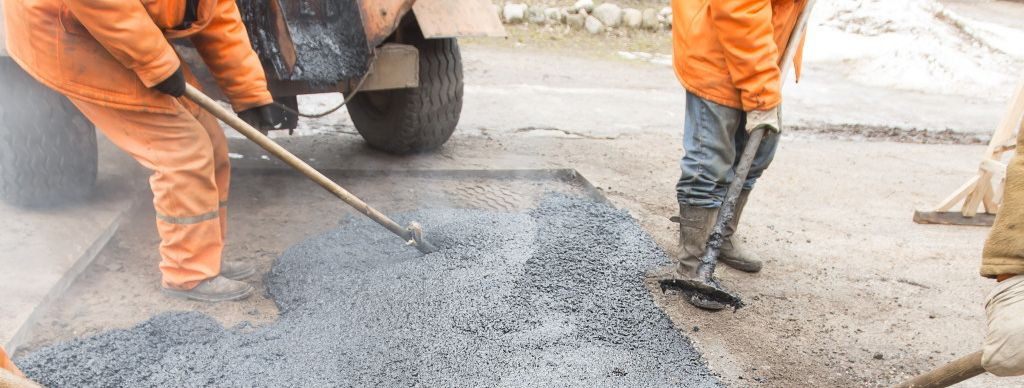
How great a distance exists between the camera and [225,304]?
271 cm

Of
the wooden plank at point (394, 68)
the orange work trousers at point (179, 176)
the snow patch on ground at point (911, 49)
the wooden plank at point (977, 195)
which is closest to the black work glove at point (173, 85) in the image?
the orange work trousers at point (179, 176)

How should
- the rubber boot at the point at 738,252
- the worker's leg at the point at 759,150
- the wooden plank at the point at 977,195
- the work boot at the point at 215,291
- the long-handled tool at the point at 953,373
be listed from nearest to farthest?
the long-handled tool at the point at 953,373 < the work boot at the point at 215,291 < the worker's leg at the point at 759,150 < the rubber boot at the point at 738,252 < the wooden plank at the point at 977,195

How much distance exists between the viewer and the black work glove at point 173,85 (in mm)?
2379

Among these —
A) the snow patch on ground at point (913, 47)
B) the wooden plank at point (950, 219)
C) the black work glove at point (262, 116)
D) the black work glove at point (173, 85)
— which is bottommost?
the snow patch on ground at point (913, 47)

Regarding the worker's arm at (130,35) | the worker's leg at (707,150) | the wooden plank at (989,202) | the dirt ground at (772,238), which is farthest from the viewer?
the wooden plank at (989,202)

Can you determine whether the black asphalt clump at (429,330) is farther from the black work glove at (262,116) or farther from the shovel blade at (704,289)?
the black work glove at (262,116)

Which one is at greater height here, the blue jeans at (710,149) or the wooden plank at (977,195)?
the blue jeans at (710,149)

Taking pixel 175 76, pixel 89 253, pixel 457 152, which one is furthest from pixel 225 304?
pixel 457 152

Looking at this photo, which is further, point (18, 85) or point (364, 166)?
point (364, 166)

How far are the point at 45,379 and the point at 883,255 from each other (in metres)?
3.28

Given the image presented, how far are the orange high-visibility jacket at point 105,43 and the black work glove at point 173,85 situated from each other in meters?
0.02

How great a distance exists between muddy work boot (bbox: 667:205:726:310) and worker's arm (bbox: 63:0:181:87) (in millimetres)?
1900

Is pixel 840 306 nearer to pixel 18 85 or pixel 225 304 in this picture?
pixel 225 304

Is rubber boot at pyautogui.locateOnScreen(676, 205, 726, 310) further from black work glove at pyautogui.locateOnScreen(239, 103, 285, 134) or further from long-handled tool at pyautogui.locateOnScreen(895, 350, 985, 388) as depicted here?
black work glove at pyautogui.locateOnScreen(239, 103, 285, 134)
